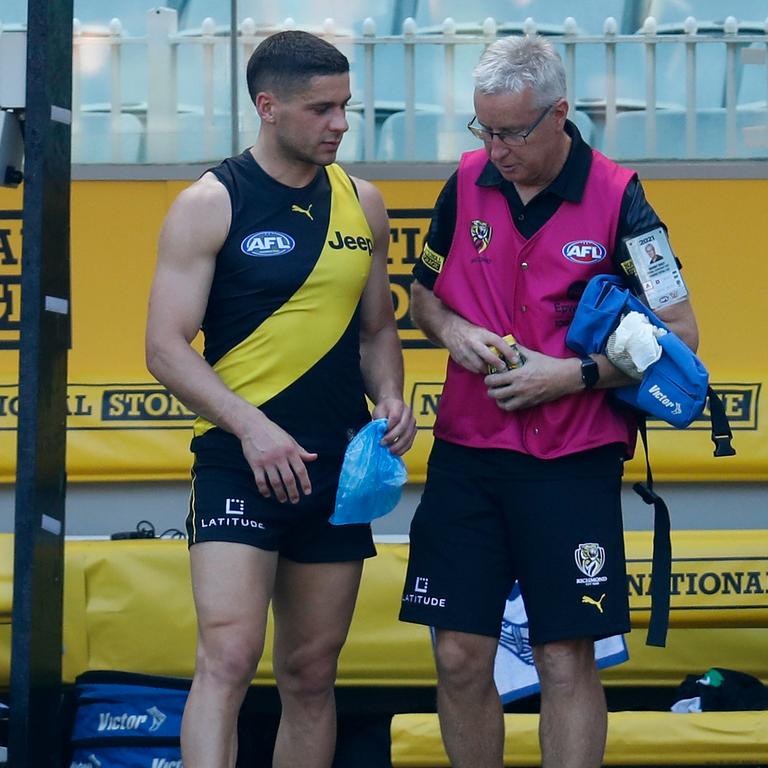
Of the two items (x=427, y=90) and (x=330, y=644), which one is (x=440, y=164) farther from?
(x=330, y=644)

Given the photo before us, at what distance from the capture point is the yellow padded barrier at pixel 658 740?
416cm

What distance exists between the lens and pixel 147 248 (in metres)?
5.03

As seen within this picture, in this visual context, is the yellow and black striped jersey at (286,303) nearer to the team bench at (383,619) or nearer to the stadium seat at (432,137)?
the team bench at (383,619)

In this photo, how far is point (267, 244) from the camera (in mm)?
3398

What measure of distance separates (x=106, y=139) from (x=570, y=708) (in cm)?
269

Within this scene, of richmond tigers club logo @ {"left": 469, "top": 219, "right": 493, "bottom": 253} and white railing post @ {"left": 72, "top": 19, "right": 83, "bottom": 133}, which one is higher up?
white railing post @ {"left": 72, "top": 19, "right": 83, "bottom": 133}

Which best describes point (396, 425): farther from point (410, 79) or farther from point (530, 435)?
point (410, 79)

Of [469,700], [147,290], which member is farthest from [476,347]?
[147,290]

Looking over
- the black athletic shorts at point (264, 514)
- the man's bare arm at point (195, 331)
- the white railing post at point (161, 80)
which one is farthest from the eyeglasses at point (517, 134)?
the white railing post at point (161, 80)

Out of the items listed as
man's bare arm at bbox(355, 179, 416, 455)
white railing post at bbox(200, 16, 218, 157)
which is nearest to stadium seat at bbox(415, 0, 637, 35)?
white railing post at bbox(200, 16, 218, 157)

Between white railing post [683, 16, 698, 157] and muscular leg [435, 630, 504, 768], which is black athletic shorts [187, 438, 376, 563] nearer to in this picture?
muscular leg [435, 630, 504, 768]

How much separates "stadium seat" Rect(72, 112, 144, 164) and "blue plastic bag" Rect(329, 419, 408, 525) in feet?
6.74

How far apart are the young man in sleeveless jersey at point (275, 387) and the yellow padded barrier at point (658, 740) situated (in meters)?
0.63

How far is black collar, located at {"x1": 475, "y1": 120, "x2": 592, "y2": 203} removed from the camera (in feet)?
11.4
